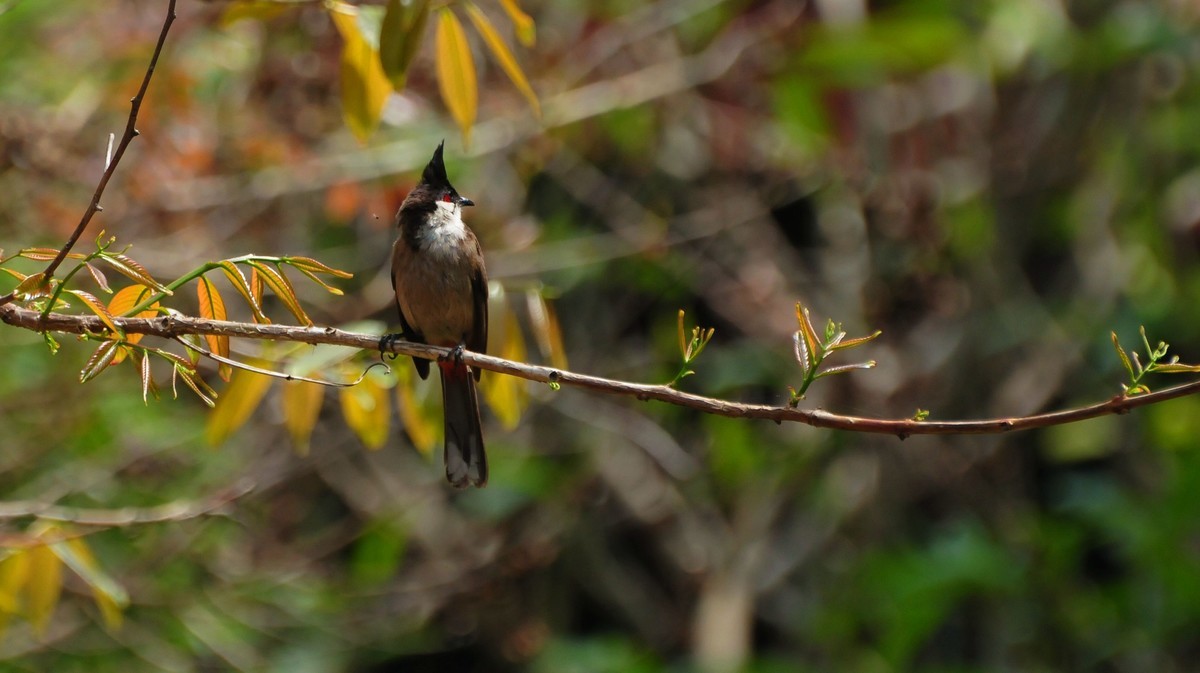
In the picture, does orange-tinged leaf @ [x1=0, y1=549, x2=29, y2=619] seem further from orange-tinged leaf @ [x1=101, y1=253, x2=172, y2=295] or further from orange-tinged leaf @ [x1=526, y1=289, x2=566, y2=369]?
orange-tinged leaf @ [x1=526, y1=289, x2=566, y2=369]

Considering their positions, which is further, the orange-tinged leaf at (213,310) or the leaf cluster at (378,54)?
the leaf cluster at (378,54)

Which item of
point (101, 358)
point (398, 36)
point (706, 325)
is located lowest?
point (101, 358)

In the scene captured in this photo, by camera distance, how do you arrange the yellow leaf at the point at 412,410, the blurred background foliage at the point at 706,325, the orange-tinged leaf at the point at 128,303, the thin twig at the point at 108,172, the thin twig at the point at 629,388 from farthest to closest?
the blurred background foliage at the point at 706,325 → the yellow leaf at the point at 412,410 → the orange-tinged leaf at the point at 128,303 → the thin twig at the point at 108,172 → the thin twig at the point at 629,388

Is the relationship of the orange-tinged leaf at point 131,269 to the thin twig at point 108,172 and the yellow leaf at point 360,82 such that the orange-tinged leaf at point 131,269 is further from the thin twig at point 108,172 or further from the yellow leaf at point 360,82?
the yellow leaf at point 360,82

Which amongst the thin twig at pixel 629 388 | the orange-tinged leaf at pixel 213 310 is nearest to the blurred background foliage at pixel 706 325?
the orange-tinged leaf at pixel 213 310

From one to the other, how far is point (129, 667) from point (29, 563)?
3035 mm

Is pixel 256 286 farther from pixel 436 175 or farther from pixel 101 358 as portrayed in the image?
pixel 436 175

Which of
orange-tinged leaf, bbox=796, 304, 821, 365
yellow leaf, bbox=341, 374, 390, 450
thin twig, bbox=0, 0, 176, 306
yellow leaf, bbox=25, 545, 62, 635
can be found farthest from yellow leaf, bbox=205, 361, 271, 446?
orange-tinged leaf, bbox=796, 304, 821, 365

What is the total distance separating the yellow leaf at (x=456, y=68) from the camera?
268 cm

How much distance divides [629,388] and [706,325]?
5459mm

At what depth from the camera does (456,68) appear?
2736 mm

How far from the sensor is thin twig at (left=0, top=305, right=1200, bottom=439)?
1802 millimetres

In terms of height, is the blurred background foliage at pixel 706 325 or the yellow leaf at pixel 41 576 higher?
the blurred background foliage at pixel 706 325

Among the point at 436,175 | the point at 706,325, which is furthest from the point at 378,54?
the point at 706,325
